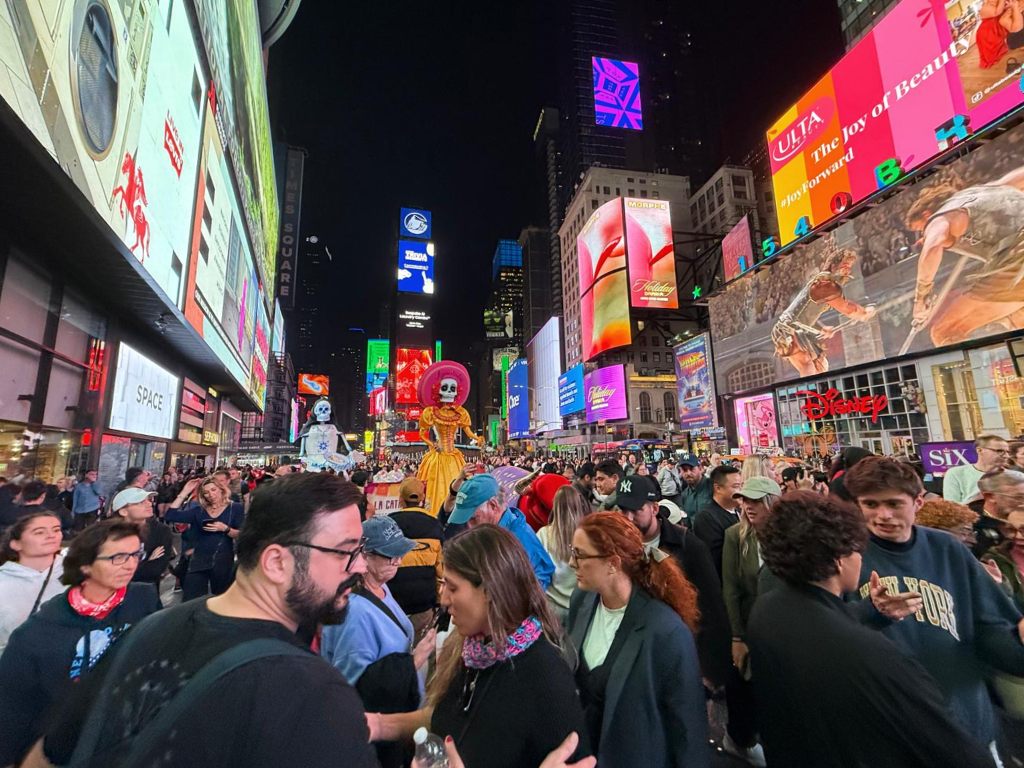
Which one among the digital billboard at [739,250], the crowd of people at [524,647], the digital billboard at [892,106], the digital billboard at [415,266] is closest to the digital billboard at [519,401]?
the digital billboard at [415,266]

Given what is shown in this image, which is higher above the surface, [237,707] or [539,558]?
[237,707]

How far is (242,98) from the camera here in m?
17.7

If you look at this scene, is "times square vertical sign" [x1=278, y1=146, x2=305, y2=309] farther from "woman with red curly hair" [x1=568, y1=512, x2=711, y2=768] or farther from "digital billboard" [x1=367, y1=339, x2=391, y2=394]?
"woman with red curly hair" [x1=568, y1=512, x2=711, y2=768]

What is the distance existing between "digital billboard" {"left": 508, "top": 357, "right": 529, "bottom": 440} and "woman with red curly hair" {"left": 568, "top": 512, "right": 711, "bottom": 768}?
8663 centimetres

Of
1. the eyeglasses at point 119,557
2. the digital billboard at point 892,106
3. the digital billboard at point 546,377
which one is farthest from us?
the digital billboard at point 546,377

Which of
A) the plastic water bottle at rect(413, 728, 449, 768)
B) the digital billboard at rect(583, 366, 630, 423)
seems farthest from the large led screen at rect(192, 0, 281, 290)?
the digital billboard at rect(583, 366, 630, 423)

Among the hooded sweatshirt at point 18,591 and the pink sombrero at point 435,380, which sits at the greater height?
the pink sombrero at point 435,380

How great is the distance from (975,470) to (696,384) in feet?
112

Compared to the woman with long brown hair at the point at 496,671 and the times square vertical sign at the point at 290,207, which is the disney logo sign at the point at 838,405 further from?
the times square vertical sign at the point at 290,207

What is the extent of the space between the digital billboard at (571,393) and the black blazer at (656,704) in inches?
2351

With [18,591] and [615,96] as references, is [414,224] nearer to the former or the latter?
[615,96]

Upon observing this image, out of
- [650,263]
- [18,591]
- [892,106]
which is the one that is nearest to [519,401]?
[650,263]

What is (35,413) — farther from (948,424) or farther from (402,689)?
(948,424)

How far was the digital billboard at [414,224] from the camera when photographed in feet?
238
